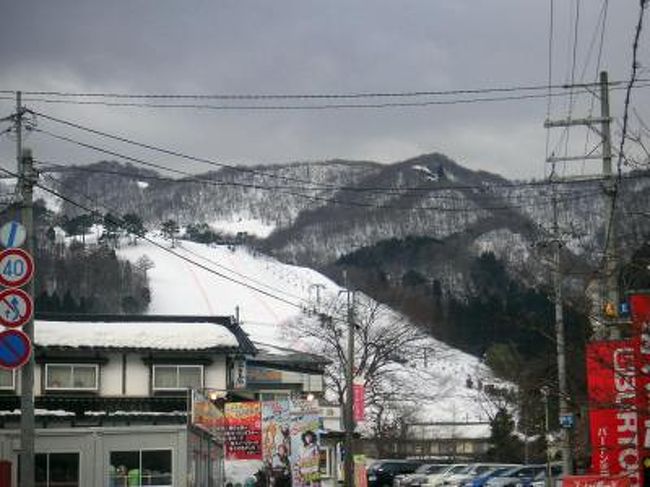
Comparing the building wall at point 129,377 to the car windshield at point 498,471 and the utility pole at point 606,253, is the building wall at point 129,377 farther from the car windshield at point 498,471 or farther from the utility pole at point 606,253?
the utility pole at point 606,253

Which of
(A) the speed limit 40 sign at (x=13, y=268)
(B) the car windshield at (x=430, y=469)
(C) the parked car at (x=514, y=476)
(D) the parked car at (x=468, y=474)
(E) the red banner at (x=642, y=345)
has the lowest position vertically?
(B) the car windshield at (x=430, y=469)

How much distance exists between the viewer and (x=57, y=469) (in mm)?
20031

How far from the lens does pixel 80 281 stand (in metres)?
188

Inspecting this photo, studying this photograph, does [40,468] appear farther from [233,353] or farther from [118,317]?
[118,317]

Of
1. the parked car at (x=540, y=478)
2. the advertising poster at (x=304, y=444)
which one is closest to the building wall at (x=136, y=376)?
the parked car at (x=540, y=478)

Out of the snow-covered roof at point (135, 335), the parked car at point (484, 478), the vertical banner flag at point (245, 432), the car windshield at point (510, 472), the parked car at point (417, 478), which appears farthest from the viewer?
the parked car at point (417, 478)

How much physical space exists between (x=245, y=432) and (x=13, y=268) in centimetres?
1380

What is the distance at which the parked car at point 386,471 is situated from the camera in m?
67.1

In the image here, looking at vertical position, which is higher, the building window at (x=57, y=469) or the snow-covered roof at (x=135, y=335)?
the snow-covered roof at (x=135, y=335)

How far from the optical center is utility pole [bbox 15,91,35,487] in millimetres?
17406

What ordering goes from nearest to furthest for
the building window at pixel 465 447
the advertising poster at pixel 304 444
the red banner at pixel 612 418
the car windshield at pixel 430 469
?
the red banner at pixel 612 418 < the advertising poster at pixel 304 444 < the car windshield at pixel 430 469 < the building window at pixel 465 447

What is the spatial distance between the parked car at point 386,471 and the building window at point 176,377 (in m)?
19.2

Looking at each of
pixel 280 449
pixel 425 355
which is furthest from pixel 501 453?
pixel 280 449

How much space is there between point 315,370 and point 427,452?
55.5 metres
